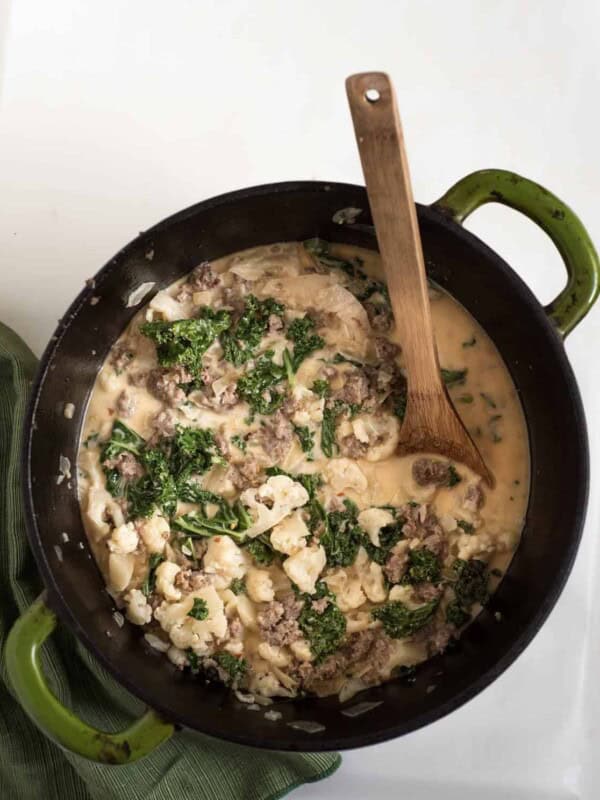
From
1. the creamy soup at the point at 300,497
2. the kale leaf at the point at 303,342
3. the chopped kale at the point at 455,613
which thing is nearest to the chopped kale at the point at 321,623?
the creamy soup at the point at 300,497

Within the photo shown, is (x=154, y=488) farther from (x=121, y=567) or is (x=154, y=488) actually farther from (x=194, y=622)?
(x=194, y=622)

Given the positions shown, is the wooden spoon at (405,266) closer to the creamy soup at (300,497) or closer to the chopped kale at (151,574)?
the creamy soup at (300,497)

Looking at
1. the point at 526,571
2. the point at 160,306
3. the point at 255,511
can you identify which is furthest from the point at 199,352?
the point at 526,571

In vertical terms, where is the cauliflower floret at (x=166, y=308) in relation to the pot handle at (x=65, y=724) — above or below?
above

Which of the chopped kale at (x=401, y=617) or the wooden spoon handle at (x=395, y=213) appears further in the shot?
the chopped kale at (x=401, y=617)

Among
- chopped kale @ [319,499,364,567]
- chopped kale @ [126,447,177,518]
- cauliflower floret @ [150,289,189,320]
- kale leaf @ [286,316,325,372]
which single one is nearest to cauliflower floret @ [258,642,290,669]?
chopped kale @ [319,499,364,567]

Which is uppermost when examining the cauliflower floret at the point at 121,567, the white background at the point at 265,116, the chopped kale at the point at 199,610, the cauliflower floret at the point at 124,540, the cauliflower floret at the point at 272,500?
the white background at the point at 265,116
